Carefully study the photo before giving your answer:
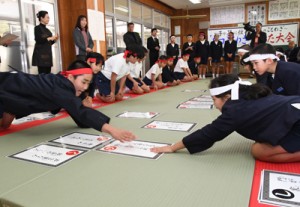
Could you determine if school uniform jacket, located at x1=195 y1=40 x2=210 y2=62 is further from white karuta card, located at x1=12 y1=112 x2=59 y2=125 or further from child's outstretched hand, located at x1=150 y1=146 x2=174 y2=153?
child's outstretched hand, located at x1=150 y1=146 x2=174 y2=153

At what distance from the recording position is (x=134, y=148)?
1621 mm

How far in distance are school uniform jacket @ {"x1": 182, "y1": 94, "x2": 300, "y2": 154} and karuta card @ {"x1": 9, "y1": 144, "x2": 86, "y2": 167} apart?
0.86 m

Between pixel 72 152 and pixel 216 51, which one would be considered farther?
pixel 216 51

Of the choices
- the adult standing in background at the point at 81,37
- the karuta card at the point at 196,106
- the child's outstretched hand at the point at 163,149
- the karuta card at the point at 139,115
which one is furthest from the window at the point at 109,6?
the child's outstretched hand at the point at 163,149

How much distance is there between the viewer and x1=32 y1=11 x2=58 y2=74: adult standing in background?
3.95 metres

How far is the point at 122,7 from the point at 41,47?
3.80 m

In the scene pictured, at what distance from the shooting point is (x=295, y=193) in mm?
1046

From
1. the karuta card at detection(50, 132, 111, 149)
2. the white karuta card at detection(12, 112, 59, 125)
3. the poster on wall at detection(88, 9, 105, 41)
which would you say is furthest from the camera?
the poster on wall at detection(88, 9, 105, 41)

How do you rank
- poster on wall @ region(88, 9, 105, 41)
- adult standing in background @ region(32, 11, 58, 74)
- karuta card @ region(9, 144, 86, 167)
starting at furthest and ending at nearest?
poster on wall @ region(88, 9, 105, 41), adult standing in background @ region(32, 11, 58, 74), karuta card @ region(9, 144, 86, 167)

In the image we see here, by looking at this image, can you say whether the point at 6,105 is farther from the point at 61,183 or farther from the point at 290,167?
the point at 290,167

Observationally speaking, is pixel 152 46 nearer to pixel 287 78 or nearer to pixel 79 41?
pixel 79 41

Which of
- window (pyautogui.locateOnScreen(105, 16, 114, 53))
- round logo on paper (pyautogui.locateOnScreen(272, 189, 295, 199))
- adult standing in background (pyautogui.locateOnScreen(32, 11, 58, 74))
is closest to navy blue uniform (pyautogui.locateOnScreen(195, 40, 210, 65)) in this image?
window (pyautogui.locateOnScreen(105, 16, 114, 53))

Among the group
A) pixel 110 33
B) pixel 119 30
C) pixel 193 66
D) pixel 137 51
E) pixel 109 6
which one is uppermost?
pixel 109 6

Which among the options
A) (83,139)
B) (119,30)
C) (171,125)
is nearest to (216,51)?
(119,30)
